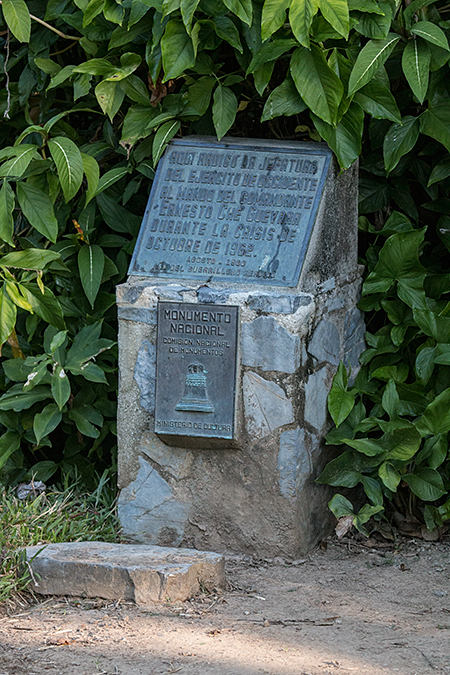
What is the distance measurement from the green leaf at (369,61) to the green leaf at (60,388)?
1.47 m

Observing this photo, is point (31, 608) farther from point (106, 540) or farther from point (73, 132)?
point (73, 132)

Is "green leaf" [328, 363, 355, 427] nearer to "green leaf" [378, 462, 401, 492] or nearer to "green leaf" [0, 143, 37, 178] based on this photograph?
"green leaf" [378, 462, 401, 492]

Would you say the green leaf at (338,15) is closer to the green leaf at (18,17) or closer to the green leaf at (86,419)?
the green leaf at (18,17)

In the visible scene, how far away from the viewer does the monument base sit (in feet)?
10.2

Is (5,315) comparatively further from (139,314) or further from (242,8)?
(242,8)

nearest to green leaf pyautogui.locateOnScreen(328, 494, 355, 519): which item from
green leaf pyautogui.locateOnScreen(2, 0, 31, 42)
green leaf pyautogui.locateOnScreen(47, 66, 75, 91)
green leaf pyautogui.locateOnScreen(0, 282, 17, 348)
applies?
green leaf pyautogui.locateOnScreen(0, 282, 17, 348)

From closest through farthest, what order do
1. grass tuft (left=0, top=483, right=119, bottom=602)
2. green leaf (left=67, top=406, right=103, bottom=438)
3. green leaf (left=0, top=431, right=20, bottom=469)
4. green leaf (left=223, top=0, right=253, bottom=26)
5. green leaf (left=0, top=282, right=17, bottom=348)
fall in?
grass tuft (left=0, top=483, right=119, bottom=602) < green leaf (left=223, top=0, right=253, bottom=26) < green leaf (left=0, top=282, right=17, bottom=348) < green leaf (left=67, top=406, right=103, bottom=438) < green leaf (left=0, top=431, right=20, bottom=469)

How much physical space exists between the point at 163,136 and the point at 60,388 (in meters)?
1.04

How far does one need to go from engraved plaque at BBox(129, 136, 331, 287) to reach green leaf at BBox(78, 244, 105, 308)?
1.12ft

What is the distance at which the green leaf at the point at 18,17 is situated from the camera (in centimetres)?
340

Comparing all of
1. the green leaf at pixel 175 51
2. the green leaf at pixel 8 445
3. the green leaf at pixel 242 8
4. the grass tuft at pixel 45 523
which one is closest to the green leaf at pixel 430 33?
the green leaf at pixel 242 8

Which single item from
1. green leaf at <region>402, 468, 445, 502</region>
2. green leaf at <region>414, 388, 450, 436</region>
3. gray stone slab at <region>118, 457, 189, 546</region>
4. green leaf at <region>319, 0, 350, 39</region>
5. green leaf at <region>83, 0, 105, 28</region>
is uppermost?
green leaf at <region>83, 0, 105, 28</region>

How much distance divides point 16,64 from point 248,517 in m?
2.36

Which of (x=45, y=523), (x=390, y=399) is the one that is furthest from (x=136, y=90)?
(x=45, y=523)
